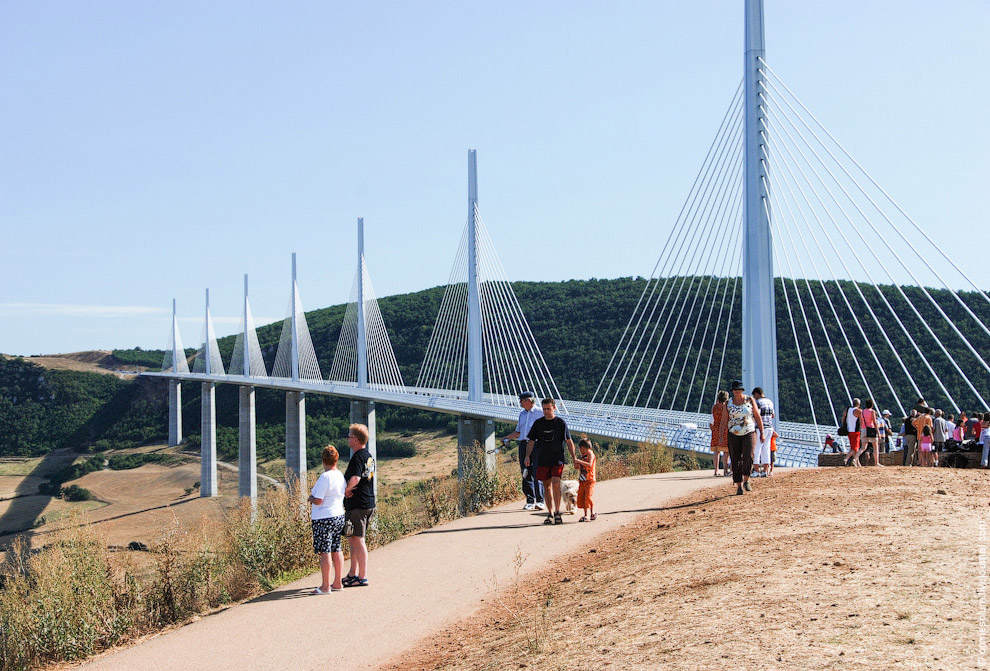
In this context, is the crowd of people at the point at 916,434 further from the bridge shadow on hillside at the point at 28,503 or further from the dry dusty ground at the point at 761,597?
the bridge shadow on hillside at the point at 28,503

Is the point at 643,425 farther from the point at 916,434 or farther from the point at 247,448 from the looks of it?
the point at 247,448

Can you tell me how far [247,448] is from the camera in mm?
45062

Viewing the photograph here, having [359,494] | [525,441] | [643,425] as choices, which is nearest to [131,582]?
[359,494]

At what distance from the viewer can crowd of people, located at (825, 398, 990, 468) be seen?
35.4ft

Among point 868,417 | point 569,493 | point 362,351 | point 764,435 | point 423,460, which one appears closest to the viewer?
point 569,493

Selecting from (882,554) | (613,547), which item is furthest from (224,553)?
(882,554)

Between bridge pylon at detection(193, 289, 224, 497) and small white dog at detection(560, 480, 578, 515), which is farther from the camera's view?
bridge pylon at detection(193, 289, 224, 497)

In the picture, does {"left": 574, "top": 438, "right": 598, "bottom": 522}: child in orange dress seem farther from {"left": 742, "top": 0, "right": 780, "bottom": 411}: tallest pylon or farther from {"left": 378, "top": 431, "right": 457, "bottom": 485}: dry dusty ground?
{"left": 378, "top": 431, "right": 457, "bottom": 485}: dry dusty ground

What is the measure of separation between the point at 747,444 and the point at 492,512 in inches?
117

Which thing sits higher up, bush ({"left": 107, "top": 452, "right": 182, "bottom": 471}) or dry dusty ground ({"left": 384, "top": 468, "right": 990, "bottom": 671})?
dry dusty ground ({"left": 384, "top": 468, "right": 990, "bottom": 671})

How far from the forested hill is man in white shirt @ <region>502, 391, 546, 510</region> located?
43.8 feet

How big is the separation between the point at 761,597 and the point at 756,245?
28.3ft

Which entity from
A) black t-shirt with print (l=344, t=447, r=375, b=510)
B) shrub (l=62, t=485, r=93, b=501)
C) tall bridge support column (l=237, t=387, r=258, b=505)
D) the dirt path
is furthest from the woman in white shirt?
shrub (l=62, t=485, r=93, b=501)

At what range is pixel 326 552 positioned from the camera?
6.09 m
